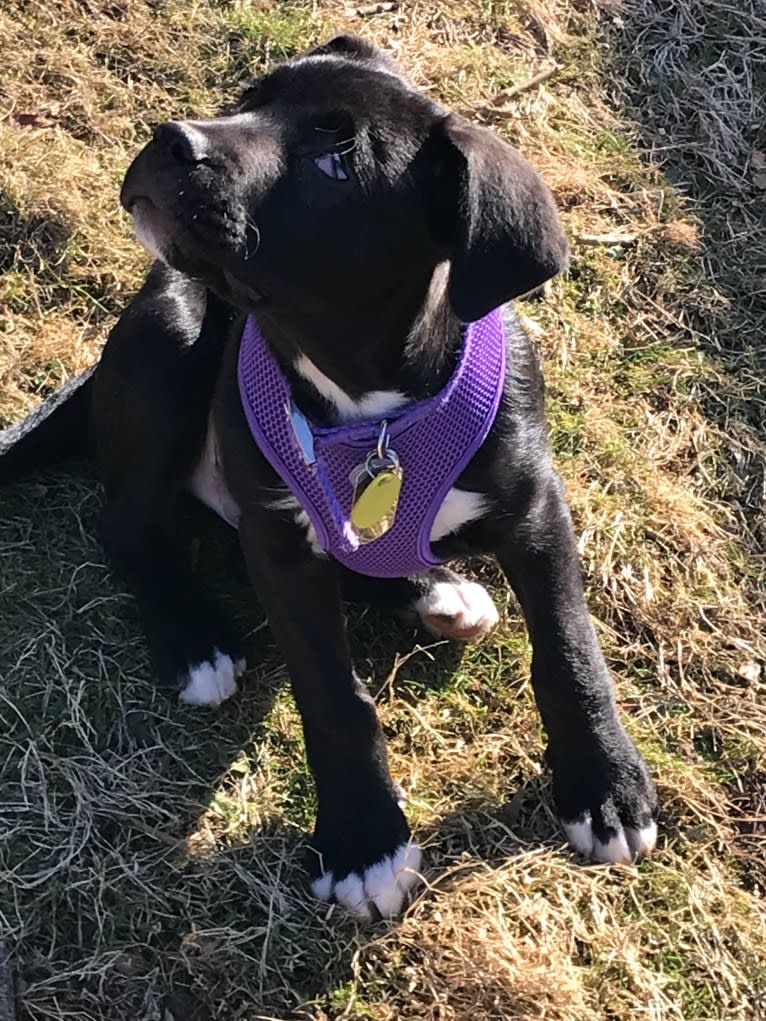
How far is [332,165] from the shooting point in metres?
2.56

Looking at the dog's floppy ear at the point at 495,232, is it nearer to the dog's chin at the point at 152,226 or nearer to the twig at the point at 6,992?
the dog's chin at the point at 152,226

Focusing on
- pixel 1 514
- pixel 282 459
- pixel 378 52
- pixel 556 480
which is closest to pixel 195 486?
pixel 1 514

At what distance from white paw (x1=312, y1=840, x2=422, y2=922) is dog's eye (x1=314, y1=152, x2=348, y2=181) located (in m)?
1.49

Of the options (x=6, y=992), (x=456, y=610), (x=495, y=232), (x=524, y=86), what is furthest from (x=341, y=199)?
(x=524, y=86)

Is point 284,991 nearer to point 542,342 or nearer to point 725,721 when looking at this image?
point 725,721

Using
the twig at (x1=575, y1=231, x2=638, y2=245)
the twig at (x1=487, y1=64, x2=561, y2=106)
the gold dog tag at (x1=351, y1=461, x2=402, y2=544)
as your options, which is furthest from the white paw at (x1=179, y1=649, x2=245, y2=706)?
the twig at (x1=487, y1=64, x2=561, y2=106)

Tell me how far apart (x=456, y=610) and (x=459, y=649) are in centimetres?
14

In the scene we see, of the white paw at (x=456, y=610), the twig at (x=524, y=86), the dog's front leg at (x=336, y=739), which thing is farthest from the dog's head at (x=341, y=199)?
the twig at (x=524, y=86)

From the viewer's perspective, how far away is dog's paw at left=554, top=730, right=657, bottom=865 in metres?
3.20

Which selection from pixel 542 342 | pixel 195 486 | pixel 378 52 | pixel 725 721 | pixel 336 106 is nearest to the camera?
pixel 336 106

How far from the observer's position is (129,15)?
5.07 metres

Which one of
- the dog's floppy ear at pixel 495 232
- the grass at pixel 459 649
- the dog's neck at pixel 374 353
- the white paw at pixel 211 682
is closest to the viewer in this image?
the dog's floppy ear at pixel 495 232

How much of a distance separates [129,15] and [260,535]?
2.77 metres

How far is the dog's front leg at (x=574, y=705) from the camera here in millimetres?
3133
